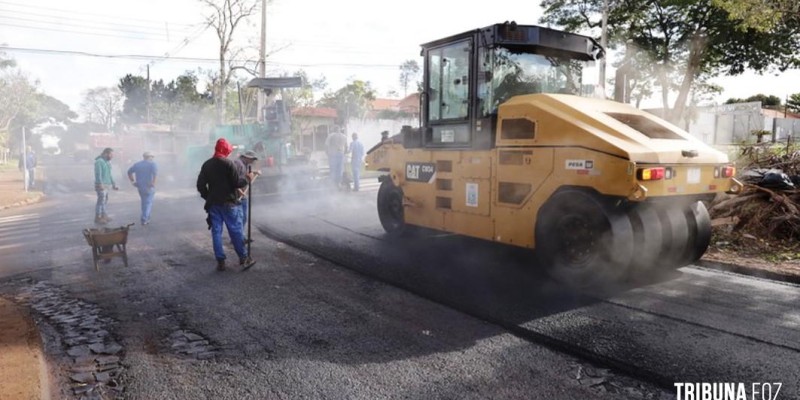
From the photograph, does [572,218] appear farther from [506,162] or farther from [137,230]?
[137,230]

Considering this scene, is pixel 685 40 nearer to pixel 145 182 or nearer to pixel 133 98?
pixel 145 182

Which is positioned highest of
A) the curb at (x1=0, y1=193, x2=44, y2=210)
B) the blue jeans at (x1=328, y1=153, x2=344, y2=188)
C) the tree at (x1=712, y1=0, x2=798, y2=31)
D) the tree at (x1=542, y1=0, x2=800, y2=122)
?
the tree at (x1=542, y1=0, x2=800, y2=122)

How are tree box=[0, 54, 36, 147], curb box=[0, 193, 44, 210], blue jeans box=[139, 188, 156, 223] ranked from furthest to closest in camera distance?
tree box=[0, 54, 36, 147] < curb box=[0, 193, 44, 210] < blue jeans box=[139, 188, 156, 223]

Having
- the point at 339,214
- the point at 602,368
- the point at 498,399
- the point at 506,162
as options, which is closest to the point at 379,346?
the point at 498,399

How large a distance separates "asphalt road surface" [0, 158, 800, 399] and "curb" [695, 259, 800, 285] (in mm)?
348

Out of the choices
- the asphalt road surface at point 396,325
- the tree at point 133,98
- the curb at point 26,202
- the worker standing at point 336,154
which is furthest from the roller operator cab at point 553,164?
the tree at point 133,98

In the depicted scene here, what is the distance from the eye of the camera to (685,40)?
21297 millimetres

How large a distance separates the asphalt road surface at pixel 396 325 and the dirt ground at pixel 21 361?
13cm

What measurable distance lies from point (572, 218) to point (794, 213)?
4.12m

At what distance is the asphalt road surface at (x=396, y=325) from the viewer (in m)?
3.50

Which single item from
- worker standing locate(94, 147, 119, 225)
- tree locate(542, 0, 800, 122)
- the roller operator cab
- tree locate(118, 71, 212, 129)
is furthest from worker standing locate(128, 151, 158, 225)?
tree locate(118, 71, 212, 129)

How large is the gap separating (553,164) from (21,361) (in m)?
4.84

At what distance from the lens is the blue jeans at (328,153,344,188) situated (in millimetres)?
15328

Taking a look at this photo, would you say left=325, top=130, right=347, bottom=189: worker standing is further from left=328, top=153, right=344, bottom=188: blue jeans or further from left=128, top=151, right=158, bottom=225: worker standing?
left=128, top=151, right=158, bottom=225: worker standing
